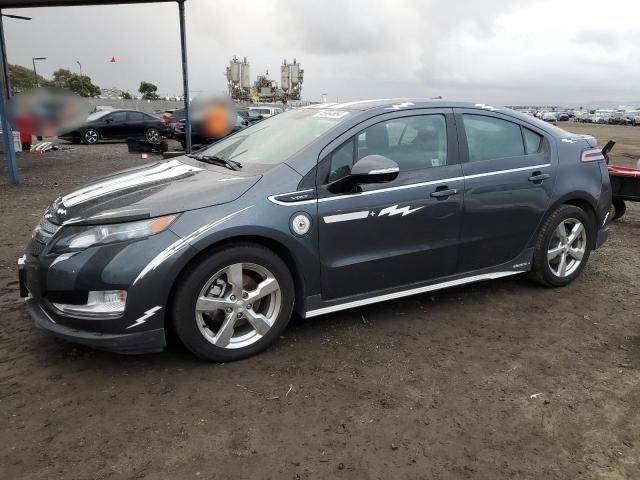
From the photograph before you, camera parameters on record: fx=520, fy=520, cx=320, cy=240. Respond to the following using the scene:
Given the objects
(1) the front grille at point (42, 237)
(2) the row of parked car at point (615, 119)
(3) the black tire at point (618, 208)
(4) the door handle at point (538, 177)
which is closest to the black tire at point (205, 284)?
(1) the front grille at point (42, 237)

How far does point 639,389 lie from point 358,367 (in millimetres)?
1623

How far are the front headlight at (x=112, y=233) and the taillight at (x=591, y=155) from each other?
348 centimetres

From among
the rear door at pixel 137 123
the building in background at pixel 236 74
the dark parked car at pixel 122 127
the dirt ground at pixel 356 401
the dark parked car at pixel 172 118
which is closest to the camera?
the dirt ground at pixel 356 401

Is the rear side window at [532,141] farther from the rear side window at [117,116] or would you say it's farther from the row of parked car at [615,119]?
the row of parked car at [615,119]

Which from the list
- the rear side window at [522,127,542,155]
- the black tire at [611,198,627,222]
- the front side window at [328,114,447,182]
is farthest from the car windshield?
the black tire at [611,198,627,222]

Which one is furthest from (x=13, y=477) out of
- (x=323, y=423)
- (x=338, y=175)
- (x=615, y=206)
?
(x=615, y=206)

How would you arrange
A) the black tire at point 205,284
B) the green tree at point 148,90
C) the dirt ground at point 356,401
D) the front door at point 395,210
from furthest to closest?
the green tree at point 148,90 < the front door at point 395,210 < the black tire at point 205,284 < the dirt ground at point 356,401

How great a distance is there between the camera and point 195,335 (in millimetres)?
2998

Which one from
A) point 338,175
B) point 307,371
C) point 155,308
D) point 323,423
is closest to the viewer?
point 323,423

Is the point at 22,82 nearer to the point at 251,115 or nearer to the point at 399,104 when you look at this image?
the point at 251,115

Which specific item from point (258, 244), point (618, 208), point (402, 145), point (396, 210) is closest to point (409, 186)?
point (396, 210)

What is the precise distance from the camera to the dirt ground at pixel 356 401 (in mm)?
Result: 2346

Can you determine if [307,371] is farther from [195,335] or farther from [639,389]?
[639,389]

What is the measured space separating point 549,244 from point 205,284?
293cm
